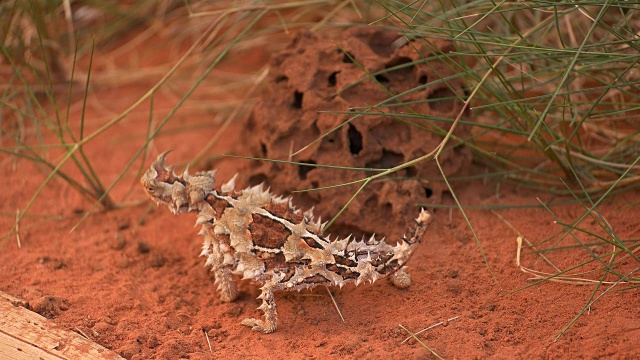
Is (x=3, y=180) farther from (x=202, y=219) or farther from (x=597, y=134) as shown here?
(x=597, y=134)

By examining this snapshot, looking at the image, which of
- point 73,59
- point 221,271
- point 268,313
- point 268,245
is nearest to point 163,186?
point 221,271

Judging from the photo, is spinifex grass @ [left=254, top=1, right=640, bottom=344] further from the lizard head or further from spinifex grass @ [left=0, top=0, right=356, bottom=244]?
spinifex grass @ [left=0, top=0, right=356, bottom=244]

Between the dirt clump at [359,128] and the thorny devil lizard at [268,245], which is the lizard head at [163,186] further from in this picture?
the dirt clump at [359,128]

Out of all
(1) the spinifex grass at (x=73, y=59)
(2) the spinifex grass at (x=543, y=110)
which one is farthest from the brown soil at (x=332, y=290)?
(1) the spinifex grass at (x=73, y=59)

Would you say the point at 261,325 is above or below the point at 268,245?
below

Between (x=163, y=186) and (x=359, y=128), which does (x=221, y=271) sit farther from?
(x=359, y=128)

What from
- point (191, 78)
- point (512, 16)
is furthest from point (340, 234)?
point (191, 78)

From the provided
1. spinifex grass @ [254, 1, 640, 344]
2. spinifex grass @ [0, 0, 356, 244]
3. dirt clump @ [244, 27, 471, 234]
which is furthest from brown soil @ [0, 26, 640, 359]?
spinifex grass @ [0, 0, 356, 244]
